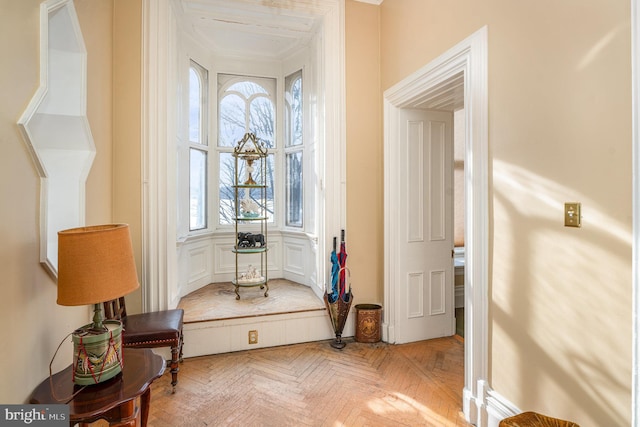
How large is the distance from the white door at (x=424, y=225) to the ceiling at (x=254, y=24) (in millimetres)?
1477

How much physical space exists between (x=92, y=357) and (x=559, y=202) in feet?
7.46

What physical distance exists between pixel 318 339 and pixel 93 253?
2.48 metres

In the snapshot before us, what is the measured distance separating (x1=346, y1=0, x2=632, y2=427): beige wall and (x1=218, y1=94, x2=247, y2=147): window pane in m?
3.04

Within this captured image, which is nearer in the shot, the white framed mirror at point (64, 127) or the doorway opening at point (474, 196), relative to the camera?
the white framed mirror at point (64, 127)

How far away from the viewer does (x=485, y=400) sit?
2.13 m

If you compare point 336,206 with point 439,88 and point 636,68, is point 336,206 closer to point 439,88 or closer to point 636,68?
point 439,88

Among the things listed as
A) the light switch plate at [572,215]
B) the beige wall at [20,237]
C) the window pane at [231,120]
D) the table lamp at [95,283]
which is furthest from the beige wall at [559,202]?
the window pane at [231,120]

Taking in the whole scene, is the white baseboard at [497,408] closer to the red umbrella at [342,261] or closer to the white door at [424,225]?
the white door at [424,225]

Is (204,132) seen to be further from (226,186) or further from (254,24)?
(254,24)

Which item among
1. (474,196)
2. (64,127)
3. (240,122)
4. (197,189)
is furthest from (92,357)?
(240,122)

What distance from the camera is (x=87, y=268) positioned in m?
1.43

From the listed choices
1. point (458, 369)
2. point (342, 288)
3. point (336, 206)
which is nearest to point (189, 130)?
point (336, 206)

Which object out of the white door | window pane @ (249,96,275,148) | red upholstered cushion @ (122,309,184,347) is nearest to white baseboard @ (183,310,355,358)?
red upholstered cushion @ (122,309,184,347)

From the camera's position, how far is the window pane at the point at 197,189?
418 centimetres
